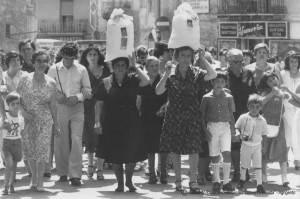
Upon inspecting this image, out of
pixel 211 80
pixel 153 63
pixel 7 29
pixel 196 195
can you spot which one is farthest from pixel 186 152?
pixel 7 29

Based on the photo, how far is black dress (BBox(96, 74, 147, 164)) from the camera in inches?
356

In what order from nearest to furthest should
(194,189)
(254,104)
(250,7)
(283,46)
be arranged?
(194,189), (254,104), (283,46), (250,7)

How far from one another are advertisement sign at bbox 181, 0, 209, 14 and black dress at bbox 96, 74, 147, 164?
2086 centimetres

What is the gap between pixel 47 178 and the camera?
1029 centimetres

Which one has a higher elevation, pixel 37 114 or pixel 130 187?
pixel 37 114

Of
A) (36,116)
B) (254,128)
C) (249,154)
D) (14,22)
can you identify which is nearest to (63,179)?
(36,116)

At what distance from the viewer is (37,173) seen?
363 inches

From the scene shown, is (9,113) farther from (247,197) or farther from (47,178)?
(247,197)

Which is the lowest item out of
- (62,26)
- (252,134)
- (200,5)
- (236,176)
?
(236,176)

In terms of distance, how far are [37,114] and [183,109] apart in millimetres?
2046

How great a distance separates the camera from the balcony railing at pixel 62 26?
51.5 meters

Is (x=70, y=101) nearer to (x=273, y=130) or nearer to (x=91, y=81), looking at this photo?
(x=91, y=81)

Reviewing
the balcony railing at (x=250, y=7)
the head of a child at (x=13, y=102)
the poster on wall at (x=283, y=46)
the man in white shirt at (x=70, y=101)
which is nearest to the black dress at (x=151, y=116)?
the man in white shirt at (x=70, y=101)

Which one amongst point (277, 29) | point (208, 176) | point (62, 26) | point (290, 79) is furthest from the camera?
point (62, 26)
